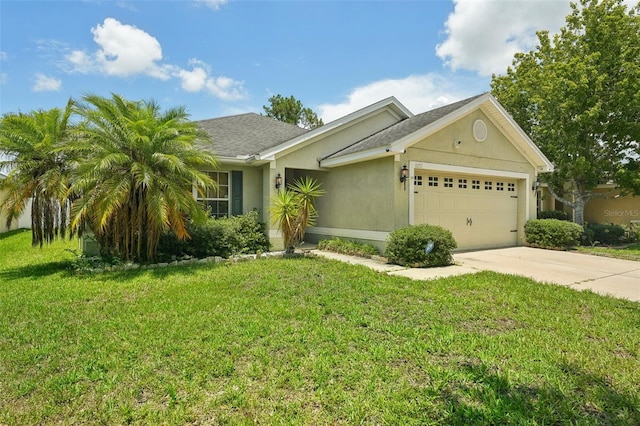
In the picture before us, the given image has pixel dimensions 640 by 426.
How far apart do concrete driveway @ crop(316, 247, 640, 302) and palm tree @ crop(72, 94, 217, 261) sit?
15.9 feet

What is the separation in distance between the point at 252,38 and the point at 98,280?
967 cm

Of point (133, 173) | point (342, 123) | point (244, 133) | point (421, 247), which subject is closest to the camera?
point (133, 173)

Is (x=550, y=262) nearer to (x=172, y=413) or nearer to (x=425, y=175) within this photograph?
(x=425, y=175)

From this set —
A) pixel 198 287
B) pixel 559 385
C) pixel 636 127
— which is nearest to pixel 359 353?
pixel 559 385

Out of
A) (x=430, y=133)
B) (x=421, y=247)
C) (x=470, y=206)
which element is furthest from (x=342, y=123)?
(x=421, y=247)

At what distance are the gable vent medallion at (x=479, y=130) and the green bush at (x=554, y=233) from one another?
3950 millimetres

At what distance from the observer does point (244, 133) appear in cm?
1389

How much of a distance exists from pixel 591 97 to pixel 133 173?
18.0 metres

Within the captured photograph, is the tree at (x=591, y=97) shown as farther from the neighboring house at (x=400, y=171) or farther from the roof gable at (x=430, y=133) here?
the roof gable at (x=430, y=133)

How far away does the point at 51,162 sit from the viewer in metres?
8.35

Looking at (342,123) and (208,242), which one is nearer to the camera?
(208,242)

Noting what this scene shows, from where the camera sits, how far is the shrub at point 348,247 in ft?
33.1

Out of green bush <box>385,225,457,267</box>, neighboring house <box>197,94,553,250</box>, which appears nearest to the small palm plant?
neighboring house <box>197,94,553,250</box>

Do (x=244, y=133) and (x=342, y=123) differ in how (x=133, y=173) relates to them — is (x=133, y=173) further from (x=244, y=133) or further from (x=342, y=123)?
(x=342, y=123)
